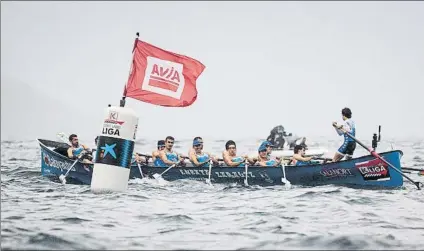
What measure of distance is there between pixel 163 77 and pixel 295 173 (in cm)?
531

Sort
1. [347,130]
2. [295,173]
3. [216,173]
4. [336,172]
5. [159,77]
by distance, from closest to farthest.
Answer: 1. [159,77]
2. [336,172]
3. [295,173]
4. [347,130]
5. [216,173]

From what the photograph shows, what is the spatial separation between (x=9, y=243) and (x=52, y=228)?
1342 millimetres

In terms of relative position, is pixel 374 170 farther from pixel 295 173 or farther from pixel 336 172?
pixel 295 173

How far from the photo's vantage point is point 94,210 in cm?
1064

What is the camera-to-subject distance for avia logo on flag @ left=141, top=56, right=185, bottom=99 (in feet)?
46.6

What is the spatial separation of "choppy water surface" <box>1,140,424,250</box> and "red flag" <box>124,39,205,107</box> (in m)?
2.62

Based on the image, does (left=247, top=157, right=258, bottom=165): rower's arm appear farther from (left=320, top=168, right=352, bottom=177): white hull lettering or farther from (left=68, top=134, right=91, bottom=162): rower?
(left=68, top=134, right=91, bottom=162): rower

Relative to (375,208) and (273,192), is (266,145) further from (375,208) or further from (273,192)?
(375,208)

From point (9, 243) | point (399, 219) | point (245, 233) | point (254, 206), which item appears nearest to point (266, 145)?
point (254, 206)

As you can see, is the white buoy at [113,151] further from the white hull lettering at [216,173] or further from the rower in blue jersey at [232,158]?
the rower in blue jersey at [232,158]

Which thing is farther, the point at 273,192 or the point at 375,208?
the point at 273,192

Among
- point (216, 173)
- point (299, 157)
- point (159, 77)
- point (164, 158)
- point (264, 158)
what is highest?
point (159, 77)

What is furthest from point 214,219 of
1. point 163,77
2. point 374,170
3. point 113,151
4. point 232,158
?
point 232,158

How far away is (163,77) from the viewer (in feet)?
47.2
